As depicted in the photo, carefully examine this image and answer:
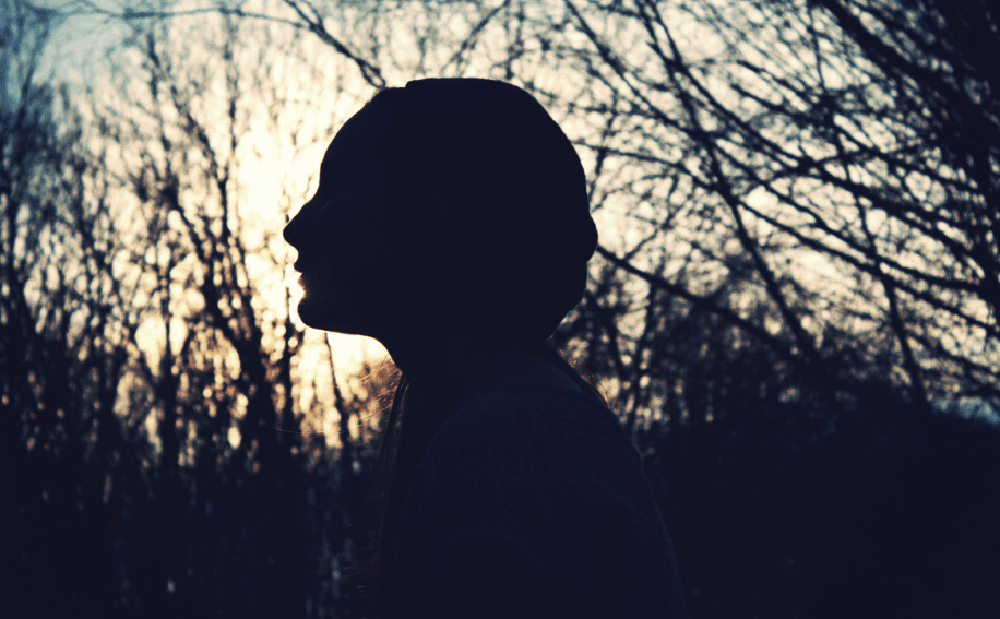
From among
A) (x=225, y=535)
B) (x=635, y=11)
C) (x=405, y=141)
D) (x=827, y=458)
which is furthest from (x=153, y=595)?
(x=405, y=141)

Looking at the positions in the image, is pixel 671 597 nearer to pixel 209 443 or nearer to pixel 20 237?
pixel 209 443

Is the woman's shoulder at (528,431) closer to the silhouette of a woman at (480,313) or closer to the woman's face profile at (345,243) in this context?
the silhouette of a woman at (480,313)

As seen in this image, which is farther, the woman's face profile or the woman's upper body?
the woman's face profile

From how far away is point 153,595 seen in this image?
591 cm

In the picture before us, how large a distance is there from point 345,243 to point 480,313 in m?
0.21

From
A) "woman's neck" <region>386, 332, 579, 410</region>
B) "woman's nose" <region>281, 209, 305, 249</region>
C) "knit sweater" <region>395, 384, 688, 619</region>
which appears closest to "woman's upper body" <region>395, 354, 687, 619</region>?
"knit sweater" <region>395, 384, 688, 619</region>

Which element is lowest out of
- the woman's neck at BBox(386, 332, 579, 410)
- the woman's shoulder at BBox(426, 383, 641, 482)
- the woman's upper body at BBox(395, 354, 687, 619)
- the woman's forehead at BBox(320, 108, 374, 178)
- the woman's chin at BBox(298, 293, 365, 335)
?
the woman's upper body at BBox(395, 354, 687, 619)

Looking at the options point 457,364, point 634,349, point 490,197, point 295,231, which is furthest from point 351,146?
point 634,349

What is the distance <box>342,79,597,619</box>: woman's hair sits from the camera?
1031 millimetres

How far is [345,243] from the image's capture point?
107 cm

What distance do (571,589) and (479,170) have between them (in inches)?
21.5

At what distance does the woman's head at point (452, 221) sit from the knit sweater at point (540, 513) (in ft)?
0.68

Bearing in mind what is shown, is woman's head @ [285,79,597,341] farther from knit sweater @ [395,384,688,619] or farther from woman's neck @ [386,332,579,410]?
knit sweater @ [395,384,688,619]

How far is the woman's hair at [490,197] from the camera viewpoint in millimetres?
1031
